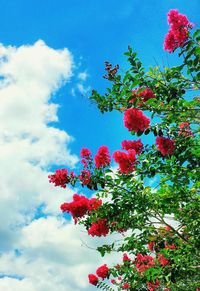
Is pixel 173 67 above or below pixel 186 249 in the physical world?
above

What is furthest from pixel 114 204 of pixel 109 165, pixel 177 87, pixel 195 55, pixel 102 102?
pixel 195 55

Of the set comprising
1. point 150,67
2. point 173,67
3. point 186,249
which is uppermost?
point 150,67

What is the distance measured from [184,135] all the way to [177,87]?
0.59 m

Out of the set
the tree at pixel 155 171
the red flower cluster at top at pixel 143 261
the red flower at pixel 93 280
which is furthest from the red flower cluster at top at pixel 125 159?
the red flower at pixel 93 280

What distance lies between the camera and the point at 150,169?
5176 millimetres

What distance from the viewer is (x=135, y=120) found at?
459 cm

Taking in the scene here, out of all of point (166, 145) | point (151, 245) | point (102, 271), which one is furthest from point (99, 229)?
point (102, 271)

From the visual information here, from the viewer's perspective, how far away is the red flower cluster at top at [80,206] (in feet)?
19.0

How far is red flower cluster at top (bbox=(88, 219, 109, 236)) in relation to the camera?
6.20 metres

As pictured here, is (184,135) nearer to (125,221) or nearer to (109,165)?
(109,165)

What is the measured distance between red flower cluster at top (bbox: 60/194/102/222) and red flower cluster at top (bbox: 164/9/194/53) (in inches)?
96.3

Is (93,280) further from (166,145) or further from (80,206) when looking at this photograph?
(166,145)

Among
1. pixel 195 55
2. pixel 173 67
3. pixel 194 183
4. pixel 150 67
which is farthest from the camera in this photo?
pixel 194 183

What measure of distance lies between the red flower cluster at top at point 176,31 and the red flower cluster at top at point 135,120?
75cm
